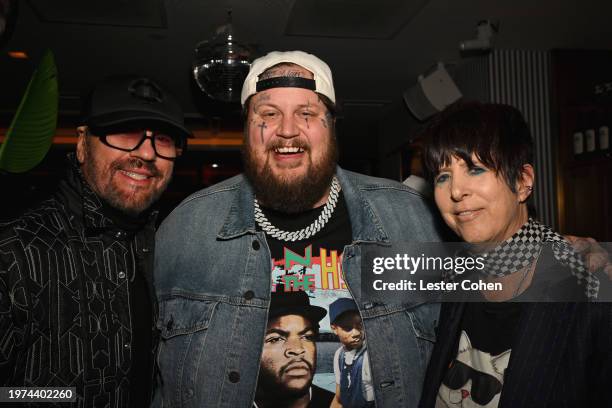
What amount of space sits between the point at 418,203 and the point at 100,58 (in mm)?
4589

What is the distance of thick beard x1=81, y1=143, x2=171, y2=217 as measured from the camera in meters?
1.53

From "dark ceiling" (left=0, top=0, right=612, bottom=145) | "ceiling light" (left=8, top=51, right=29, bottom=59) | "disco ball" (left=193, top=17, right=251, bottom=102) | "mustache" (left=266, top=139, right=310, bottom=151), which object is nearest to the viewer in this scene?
"mustache" (left=266, top=139, right=310, bottom=151)

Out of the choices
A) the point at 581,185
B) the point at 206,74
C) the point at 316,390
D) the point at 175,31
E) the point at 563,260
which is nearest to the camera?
the point at 563,260

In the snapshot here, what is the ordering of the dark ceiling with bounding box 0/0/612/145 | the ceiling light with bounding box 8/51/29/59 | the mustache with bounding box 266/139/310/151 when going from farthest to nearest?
the ceiling light with bounding box 8/51/29/59 < the dark ceiling with bounding box 0/0/612/145 < the mustache with bounding box 266/139/310/151

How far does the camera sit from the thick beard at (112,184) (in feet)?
5.02

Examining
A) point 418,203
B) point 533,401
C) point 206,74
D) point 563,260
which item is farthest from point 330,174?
point 206,74

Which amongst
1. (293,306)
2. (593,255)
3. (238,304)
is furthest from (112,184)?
(593,255)

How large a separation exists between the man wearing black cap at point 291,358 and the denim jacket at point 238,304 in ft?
0.11

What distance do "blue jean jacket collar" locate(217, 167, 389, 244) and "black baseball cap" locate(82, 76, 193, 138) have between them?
0.33m

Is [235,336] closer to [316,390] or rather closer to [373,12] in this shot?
[316,390]

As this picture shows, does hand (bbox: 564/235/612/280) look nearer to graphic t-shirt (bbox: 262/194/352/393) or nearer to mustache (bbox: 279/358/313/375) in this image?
graphic t-shirt (bbox: 262/194/352/393)

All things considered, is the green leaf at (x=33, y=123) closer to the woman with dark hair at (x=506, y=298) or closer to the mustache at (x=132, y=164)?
the mustache at (x=132, y=164)

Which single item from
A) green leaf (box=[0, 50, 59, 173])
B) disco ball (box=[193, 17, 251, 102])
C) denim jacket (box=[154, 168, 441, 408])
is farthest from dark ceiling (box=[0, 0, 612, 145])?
green leaf (box=[0, 50, 59, 173])

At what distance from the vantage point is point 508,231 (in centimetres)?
127
